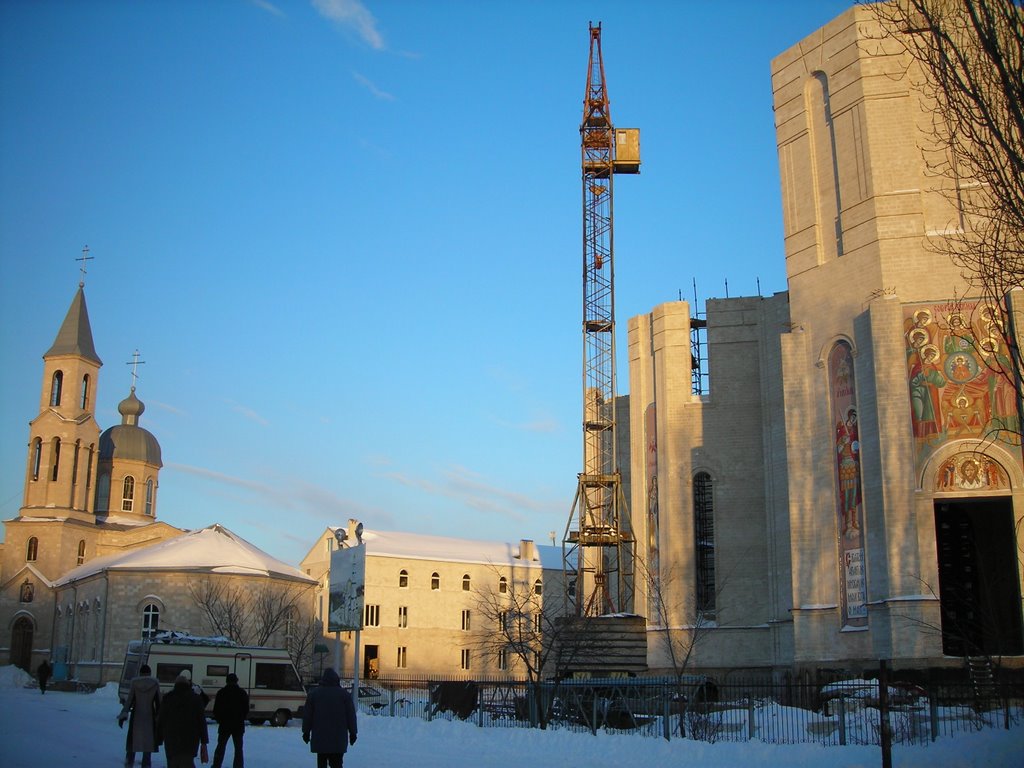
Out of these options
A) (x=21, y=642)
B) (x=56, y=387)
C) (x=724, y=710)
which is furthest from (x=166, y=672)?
(x=56, y=387)

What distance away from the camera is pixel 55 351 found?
243 ft

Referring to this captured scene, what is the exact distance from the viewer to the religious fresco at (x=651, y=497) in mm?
47594

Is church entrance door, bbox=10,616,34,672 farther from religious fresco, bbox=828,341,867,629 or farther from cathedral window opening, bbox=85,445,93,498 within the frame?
religious fresco, bbox=828,341,867,629

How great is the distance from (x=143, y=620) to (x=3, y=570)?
2052 centimetres

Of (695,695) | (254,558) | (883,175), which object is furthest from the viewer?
(254,558)

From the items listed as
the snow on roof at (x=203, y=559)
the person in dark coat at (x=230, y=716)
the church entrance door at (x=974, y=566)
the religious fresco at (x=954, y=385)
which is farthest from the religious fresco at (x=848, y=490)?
the snow on roof at (x=203, y=559)

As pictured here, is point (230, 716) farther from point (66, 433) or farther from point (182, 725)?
point (66, 433)

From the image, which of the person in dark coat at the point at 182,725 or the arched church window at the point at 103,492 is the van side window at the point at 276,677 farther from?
the arched church window at the point at 103,492

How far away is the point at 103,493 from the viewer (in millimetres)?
76938

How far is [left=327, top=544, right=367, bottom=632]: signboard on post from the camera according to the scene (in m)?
29.6

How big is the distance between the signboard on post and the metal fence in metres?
3.66

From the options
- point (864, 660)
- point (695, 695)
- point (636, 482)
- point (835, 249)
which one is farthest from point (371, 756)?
point (636, 482)

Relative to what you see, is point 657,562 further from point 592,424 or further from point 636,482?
point 592,424

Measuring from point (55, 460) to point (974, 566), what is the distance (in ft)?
187
